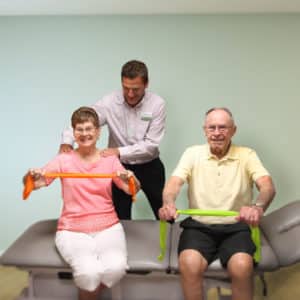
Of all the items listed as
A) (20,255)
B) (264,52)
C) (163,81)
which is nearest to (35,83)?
(163,81)

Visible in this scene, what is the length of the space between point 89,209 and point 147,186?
593mm

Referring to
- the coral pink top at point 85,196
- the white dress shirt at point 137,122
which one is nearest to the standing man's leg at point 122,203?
the white dress shirt at point 137,122

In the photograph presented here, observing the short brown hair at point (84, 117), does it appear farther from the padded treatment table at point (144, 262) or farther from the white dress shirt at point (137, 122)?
the padded treatment table at point (144, 262)

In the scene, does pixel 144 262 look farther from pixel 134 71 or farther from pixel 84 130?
pixel 134 71

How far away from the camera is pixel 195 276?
2.04 metres

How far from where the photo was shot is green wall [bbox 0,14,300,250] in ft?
9.87

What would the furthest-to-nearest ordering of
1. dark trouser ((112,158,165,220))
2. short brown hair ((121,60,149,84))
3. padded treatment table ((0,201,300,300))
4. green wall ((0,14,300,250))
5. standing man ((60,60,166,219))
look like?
green wall ((0,14,300,250)) → dark trouser ((112,158,165,220)) → standing man ((60,60,166,219)) → short brown hair ((121,60,149,84)) → padded treatment table ((0,201,300,300))

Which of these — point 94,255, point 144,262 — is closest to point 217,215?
point 144,262

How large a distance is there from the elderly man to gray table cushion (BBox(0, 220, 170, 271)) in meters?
0.16

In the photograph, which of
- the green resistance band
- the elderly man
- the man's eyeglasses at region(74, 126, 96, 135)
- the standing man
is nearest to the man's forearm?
the elderly man

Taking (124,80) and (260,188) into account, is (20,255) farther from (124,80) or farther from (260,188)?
(260,188)

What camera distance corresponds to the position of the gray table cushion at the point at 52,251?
2170mm

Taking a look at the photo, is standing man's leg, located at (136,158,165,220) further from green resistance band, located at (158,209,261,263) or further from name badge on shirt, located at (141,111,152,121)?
green resistance band, located at (158,209,261,263)

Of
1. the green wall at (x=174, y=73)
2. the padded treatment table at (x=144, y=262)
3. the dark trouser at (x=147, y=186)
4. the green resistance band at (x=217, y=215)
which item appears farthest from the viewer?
the green wall at (x=174, y=73)
